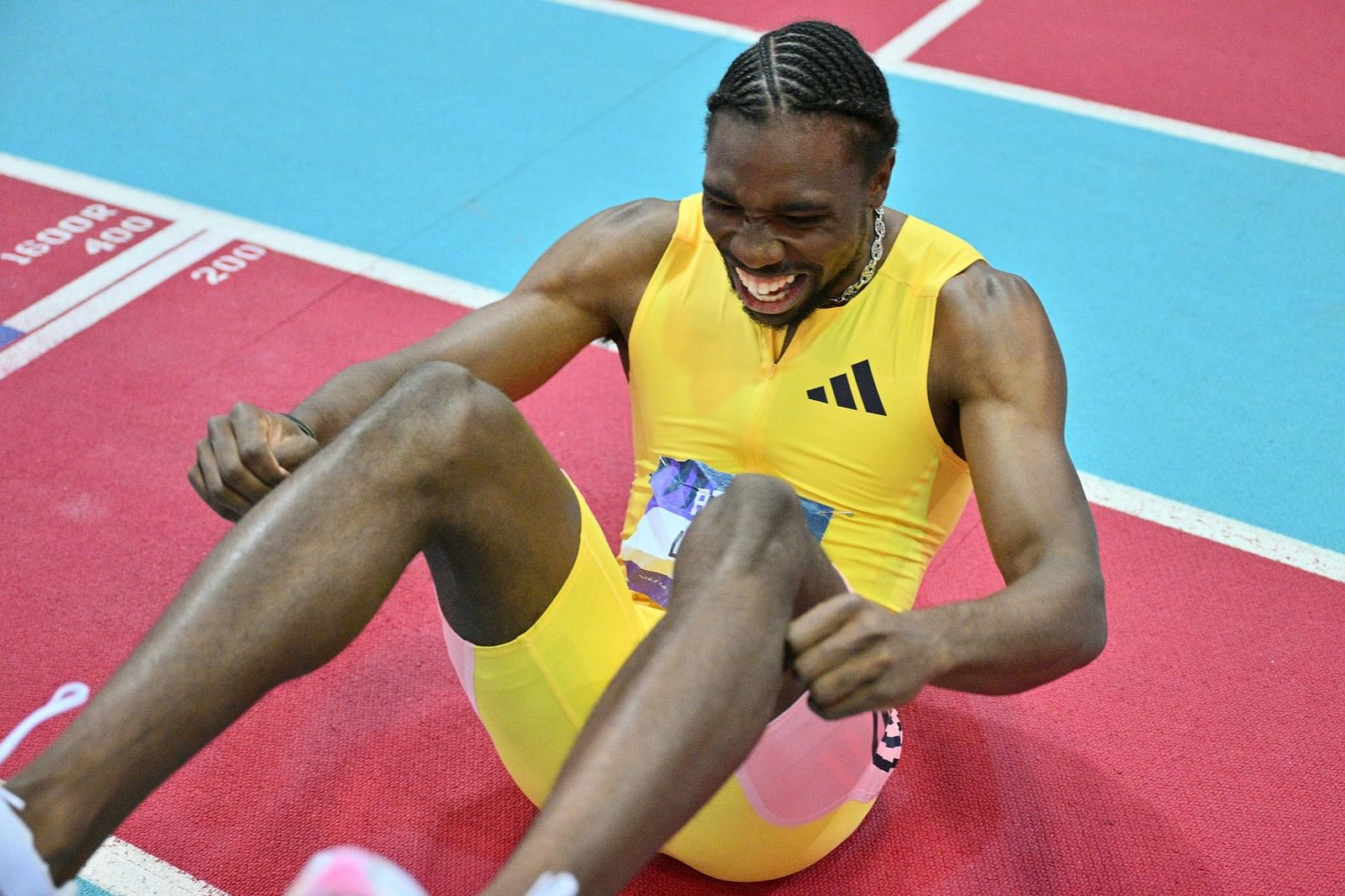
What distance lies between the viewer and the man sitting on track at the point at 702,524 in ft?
5.04

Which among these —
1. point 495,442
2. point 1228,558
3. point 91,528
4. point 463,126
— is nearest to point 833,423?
point 495,442

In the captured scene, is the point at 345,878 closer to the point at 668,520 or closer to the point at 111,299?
the point at 668,520

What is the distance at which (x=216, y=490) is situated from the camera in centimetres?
185

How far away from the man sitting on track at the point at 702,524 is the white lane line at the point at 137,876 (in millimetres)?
547

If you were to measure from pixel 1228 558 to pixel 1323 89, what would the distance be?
2.57 m

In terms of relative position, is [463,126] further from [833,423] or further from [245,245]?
[833,423]

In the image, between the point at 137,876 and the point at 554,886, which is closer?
the point at 554,886

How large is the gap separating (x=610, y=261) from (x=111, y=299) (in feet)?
6.79

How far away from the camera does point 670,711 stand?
1508 millimetres

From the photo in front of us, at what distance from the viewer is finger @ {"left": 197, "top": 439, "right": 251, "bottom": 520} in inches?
72.8

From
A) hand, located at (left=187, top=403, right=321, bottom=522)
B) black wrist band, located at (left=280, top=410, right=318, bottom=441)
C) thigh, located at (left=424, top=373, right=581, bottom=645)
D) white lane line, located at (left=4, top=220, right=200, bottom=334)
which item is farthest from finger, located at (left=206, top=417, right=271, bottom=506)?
white lane line, located at (left=4, top=220, right=200, bottom=334)

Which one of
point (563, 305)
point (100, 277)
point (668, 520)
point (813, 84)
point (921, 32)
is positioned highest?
point (813, 84)

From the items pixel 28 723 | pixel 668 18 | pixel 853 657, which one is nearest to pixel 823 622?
pixel 853 657

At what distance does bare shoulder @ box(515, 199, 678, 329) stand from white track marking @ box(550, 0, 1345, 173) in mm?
2817
